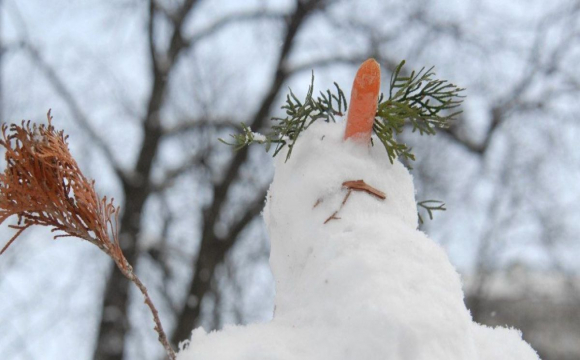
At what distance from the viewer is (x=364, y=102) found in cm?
49

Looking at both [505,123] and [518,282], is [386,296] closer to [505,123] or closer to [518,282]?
[505,123]

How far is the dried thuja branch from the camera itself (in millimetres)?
447

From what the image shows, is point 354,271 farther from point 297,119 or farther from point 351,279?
point 297,119

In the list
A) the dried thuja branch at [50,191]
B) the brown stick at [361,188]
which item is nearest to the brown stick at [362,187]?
the brown stick at [361,188]

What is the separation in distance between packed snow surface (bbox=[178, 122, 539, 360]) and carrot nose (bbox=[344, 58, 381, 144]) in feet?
0.04

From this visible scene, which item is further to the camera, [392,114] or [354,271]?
[392,114]

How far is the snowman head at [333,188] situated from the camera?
47 centimetres

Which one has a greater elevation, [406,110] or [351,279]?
[406,110]

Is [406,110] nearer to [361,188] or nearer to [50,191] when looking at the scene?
[361,188]

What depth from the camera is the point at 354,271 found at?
1.35 ft

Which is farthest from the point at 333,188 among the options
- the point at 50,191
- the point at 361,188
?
the point at 50,191

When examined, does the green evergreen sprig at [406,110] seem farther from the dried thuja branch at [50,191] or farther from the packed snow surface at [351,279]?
the dried thuja branch at [50,191]

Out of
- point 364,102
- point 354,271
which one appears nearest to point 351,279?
point 354,271

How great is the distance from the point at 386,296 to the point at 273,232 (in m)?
0.16
